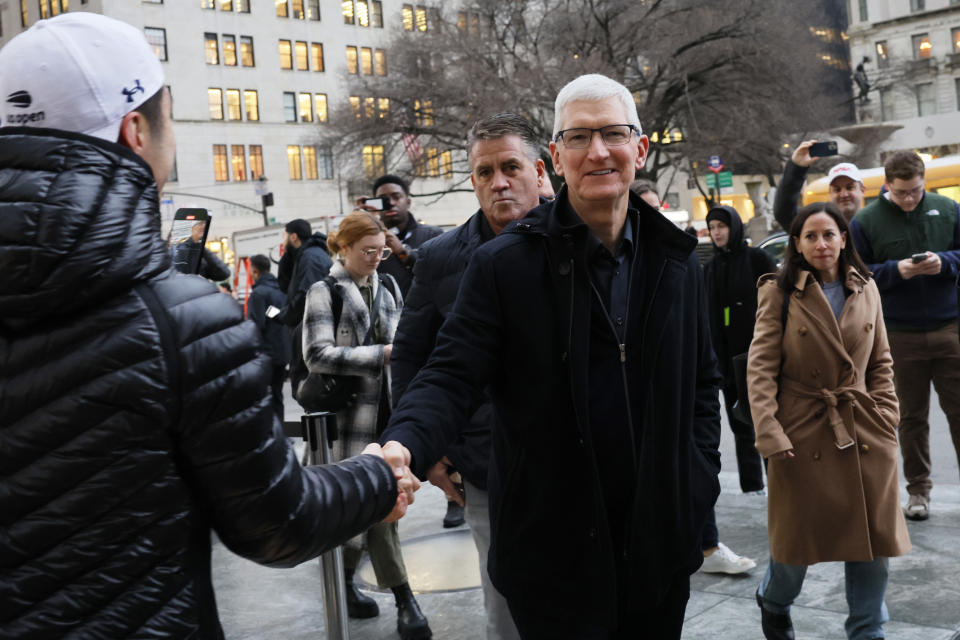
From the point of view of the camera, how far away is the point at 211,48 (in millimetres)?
64875

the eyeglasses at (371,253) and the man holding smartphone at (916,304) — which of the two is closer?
the eyeglasses at (371,253)

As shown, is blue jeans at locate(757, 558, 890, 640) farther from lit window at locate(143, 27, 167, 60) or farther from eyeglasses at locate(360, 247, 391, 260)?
lit window at locate(143, 27, 167, 60)

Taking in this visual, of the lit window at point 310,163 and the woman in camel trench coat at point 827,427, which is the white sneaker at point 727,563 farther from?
the lit window at point 310,163

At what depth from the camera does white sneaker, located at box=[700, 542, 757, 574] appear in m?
6.25

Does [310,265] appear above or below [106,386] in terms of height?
above

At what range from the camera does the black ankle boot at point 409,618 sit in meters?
5.59

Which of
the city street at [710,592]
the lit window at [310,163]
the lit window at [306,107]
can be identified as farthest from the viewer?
the lit window at [306,107]

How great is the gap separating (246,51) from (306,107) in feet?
17.4

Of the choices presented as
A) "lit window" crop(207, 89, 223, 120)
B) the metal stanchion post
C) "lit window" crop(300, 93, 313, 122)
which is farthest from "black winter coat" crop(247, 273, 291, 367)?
"lit window" crop(300, 93, 313, 122)

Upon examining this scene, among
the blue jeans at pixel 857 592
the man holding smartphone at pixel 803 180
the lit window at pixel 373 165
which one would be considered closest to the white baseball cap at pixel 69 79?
the blue jeans at pixel 857 592

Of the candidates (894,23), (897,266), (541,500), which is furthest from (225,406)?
(894,23)

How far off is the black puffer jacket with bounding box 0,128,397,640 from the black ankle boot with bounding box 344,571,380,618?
425 centimetres

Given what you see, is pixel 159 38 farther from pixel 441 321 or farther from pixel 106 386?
pixel 106 386

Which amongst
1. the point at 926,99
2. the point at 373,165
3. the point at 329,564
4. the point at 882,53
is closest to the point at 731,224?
the point at 329,564
